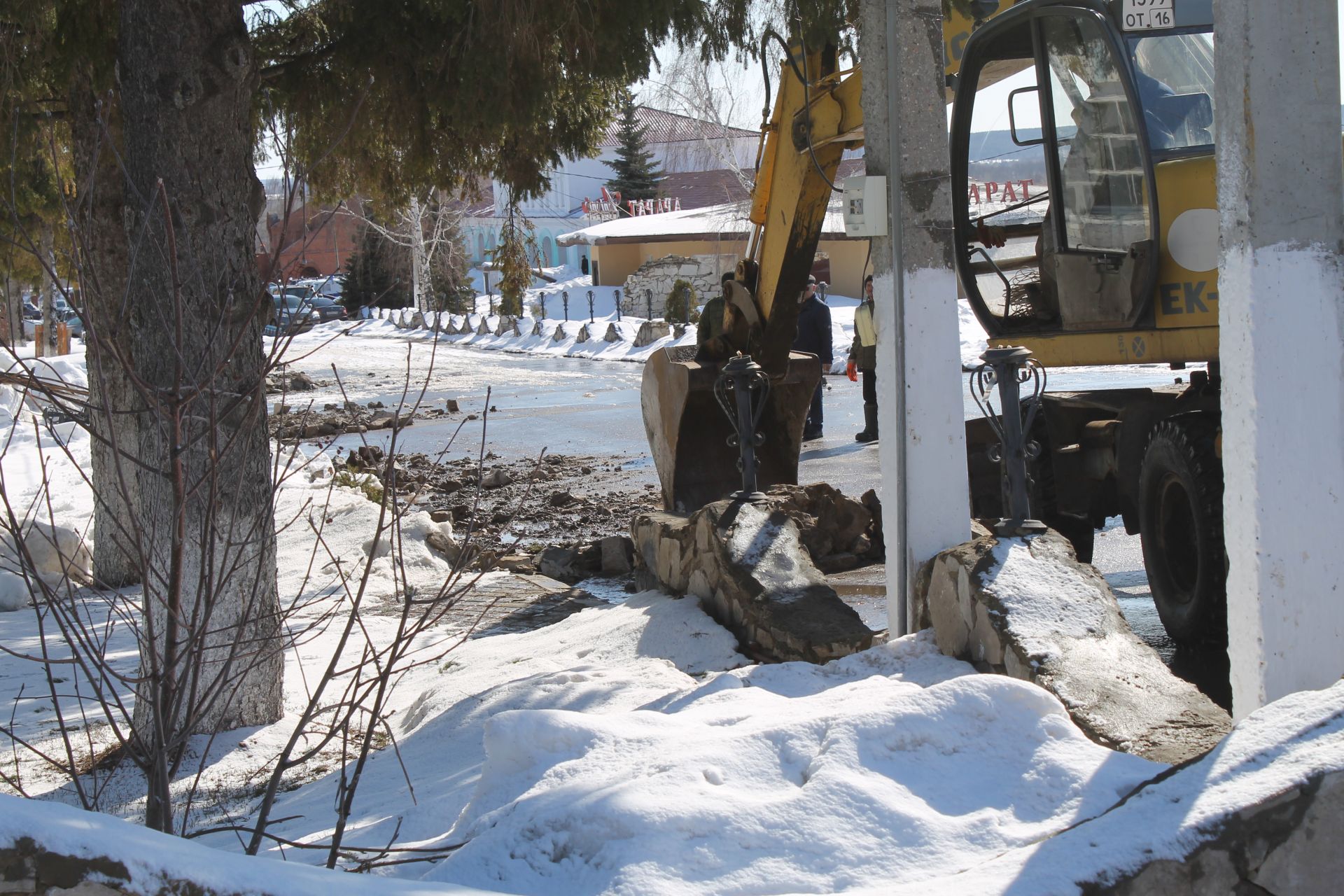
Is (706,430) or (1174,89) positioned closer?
(1174,89)

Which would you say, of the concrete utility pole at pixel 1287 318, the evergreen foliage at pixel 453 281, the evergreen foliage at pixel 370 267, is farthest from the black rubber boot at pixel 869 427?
the evergreen foliage at pixel 370 267

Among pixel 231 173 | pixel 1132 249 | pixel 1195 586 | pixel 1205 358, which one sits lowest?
pixel 1195 586

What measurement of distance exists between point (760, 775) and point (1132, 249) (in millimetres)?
4487

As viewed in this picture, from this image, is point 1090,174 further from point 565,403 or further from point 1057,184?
point 565,403

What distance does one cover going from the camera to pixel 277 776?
2990 millimetres

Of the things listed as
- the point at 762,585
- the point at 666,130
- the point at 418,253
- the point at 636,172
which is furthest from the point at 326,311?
the point at 666,130

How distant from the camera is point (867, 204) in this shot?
16.1 feet

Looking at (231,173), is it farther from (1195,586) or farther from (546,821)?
(1195,586)

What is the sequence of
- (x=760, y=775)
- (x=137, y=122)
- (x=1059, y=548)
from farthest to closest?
(x=137, y=122), (x=1059, y=548), (x=760, y=775)

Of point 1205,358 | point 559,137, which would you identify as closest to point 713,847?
point 1205,358

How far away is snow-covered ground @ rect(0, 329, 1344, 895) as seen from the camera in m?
2.64

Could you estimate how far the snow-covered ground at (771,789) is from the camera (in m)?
2.64

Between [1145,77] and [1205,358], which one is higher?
[1145,77]

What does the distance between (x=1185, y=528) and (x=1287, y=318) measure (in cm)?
348
